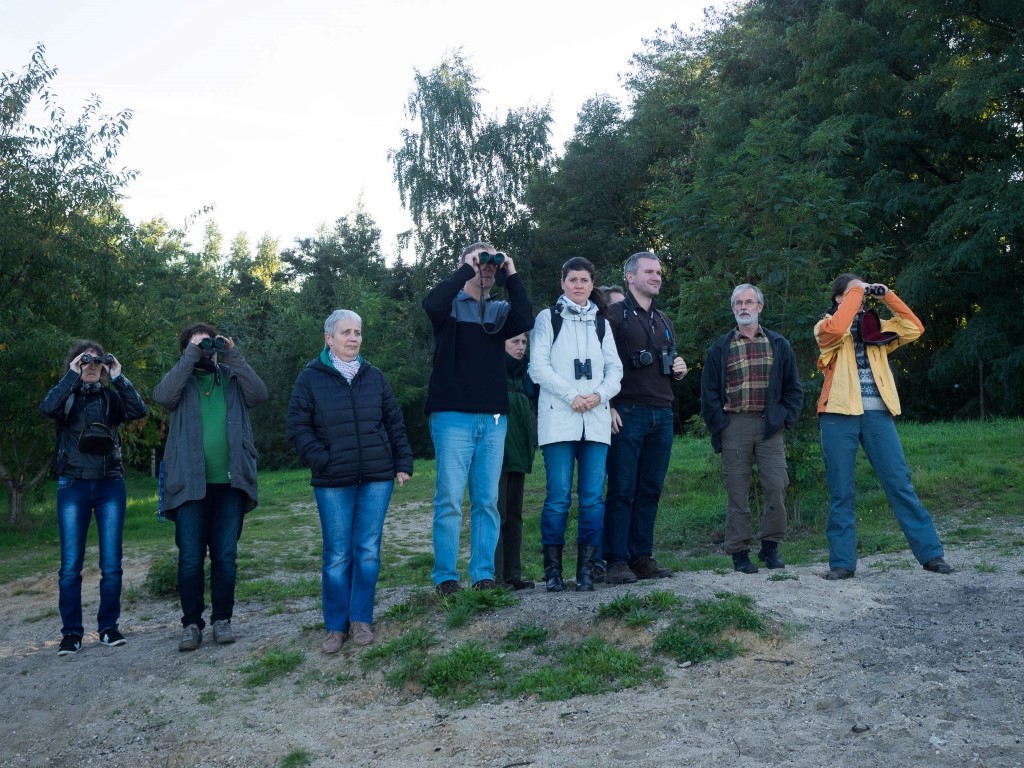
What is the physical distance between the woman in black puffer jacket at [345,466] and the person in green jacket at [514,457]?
1097mm

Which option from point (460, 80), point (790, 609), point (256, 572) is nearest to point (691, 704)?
point (790, 609)

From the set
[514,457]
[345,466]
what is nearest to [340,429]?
[345,466]

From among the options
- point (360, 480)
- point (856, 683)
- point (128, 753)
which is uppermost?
point (360, 480)

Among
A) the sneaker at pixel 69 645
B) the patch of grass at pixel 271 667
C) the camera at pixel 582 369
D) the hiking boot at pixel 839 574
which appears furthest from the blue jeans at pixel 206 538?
the hiking boot at pixel 839 574

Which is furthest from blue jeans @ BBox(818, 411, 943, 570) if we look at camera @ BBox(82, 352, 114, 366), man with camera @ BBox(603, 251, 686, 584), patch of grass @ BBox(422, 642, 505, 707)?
camera @ BBox(82, 352, 114, 366)

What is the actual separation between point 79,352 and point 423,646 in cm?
347

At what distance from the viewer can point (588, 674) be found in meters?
4.95

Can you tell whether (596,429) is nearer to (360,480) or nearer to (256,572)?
(360,480)

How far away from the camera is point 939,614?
5.61 metres

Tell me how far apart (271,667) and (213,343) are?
216 cm

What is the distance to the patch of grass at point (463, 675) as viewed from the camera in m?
5.00

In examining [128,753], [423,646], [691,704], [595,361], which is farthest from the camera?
[595,361]

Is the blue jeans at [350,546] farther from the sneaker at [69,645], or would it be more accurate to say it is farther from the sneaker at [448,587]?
the sneaker at [69,645]

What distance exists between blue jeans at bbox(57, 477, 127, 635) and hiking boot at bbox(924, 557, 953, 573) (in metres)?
5.84
